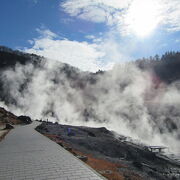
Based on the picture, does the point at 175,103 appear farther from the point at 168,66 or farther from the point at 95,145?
the point at 168,66

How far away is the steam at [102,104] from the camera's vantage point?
40.0m

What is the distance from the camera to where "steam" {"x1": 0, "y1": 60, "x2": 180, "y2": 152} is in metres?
40.0

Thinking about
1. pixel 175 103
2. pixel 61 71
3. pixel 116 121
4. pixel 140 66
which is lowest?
pixel 116 121

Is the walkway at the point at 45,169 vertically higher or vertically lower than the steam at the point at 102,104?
lower

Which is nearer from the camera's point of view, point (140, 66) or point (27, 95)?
point (27, 95)

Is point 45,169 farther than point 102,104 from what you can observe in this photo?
No

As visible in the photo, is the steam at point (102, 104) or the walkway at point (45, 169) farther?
the steam at point (102, 104)

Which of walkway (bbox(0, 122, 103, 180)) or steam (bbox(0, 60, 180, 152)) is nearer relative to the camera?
walkway (bbox(0, 122, 103, 180))

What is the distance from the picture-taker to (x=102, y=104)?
6194 cm

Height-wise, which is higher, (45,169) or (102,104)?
(102,104)

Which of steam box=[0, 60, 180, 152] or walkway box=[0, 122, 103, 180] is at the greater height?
steam box=[0, 60, 180, 152]

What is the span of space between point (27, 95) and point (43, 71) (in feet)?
86.7

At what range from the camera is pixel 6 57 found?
94.8 m

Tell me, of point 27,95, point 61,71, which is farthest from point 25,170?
point 61,71
